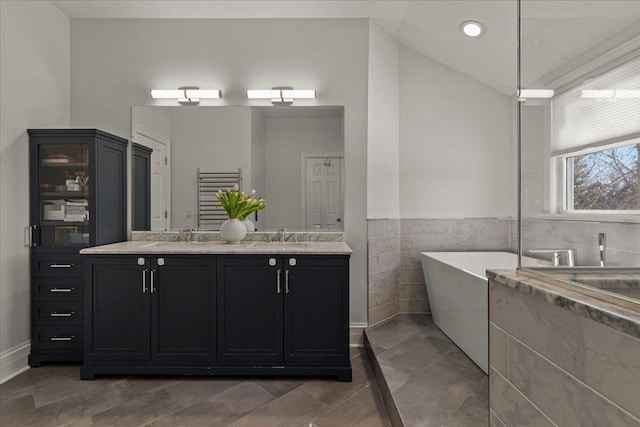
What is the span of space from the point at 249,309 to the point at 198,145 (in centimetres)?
160

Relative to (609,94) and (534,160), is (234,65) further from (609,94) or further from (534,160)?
(609,94)

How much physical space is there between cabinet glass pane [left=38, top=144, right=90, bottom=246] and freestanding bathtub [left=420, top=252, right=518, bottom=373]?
2855 mm

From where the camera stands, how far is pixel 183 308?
2697 millimetres

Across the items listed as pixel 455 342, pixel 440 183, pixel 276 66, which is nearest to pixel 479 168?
pixel 440 183

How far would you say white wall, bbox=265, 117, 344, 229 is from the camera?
11.2 feet

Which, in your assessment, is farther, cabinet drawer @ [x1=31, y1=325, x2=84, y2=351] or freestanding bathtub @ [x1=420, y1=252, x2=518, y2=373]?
cabinet drawer @ [x1=31, y1=325, x2=84, y2=351]

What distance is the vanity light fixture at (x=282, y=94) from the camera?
11.0 feet

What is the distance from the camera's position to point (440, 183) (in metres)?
3.70

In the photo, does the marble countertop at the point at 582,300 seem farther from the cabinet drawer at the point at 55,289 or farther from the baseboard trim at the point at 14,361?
the baseboard trim at the point at 14,361

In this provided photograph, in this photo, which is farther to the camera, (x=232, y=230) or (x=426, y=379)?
(x=232, y=230)

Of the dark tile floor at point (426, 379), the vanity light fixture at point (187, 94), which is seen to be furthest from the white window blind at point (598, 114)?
the vanity light fixture at point (187, 94)

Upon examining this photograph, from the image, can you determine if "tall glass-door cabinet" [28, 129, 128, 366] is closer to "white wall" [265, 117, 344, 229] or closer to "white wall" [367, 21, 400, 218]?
"white wall" [265, 117, 344, 229]

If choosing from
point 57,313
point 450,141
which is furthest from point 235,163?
point 450,141

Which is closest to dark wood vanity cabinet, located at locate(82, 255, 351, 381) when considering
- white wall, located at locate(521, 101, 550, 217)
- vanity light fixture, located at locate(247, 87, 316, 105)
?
vanity light fixture, located at locate(247, 87, 316, 105)
